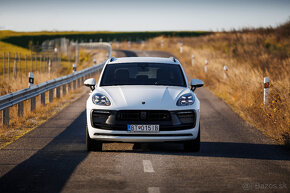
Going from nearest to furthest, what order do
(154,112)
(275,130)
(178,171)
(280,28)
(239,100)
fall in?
1. (178,171)
2. (154,112)
3. (275,130)
4. (239,100)
5. (280,28)

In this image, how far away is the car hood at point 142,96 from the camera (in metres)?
8.25

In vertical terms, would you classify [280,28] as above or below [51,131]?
above

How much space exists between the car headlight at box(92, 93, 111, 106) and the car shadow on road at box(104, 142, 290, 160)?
934 mm

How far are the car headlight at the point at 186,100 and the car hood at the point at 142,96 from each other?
0.06 metres

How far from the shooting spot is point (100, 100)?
8555 millimetres

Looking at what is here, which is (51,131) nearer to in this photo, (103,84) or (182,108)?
(103,84)

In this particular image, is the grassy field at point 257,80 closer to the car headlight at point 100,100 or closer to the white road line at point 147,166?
the white road line at point 147,166

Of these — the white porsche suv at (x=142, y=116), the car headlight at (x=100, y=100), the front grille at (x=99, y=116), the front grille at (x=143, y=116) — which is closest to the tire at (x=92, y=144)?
the white porsche suv at (x=142, y=116)

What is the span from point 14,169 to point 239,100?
10461 millimetres

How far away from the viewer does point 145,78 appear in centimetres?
949

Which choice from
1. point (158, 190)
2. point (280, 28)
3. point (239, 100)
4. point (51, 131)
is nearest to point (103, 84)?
point (51, 131)

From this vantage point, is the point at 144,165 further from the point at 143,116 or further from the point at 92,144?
the point at 92,144

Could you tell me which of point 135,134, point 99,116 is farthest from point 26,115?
point 135,134

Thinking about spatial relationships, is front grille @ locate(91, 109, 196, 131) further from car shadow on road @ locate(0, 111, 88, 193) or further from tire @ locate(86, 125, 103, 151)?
car shadow on road @ locate(0, 111, 88, 193)
